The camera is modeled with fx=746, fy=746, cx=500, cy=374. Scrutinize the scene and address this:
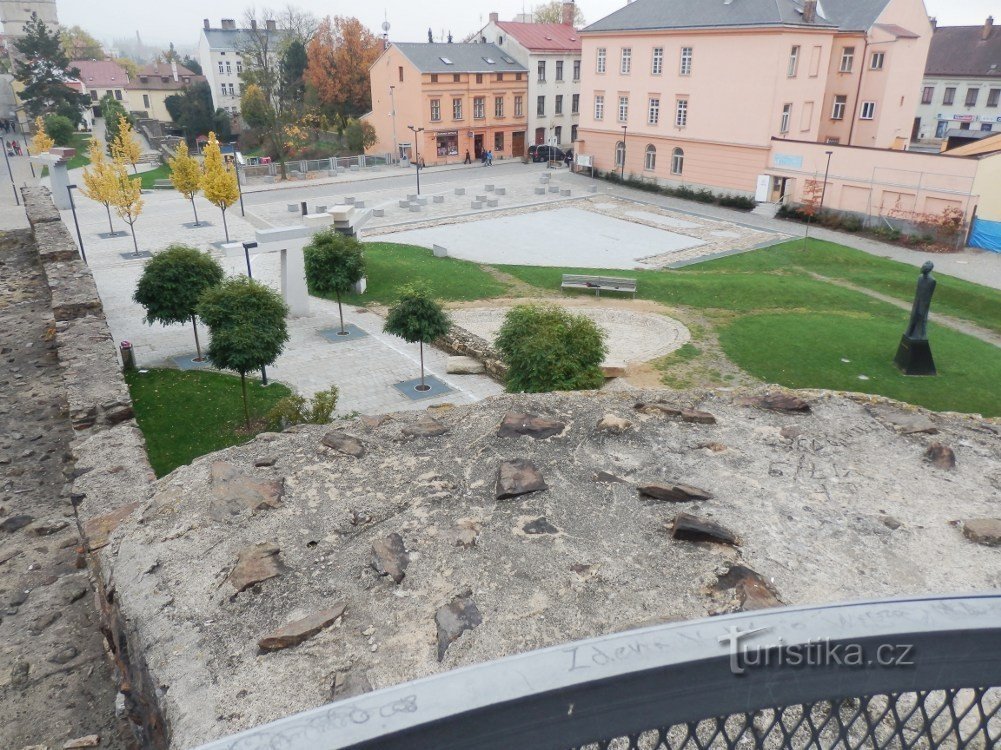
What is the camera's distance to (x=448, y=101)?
56562 mm

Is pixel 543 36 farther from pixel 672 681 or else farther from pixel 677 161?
pixel 672 681

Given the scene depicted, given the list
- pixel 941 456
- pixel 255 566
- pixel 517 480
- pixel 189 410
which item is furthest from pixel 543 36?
pixel 255 566

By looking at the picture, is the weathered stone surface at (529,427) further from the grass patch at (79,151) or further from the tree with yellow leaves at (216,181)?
the grass patch at (79,151)

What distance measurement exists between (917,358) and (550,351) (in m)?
10.0

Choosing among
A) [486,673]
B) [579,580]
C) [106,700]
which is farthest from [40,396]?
[486,673]

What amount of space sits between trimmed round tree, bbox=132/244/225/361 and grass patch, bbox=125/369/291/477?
1510 mm

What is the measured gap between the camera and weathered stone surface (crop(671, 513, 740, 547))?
606 centimetres

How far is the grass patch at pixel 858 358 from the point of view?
1781 cm

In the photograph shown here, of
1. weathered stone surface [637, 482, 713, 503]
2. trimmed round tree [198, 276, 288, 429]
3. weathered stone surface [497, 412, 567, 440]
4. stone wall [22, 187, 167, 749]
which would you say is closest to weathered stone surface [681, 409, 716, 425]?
weathered stone surface [497, 412, 567, 440]

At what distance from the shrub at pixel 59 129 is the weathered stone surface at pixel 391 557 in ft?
232

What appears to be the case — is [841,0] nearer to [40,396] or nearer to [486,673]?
[40,396]

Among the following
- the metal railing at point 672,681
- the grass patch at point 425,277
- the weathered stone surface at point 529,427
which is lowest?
the grass patch at point 425,277

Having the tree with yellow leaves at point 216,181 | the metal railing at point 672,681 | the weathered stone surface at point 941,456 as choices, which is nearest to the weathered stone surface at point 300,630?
the metal railing at point 672,681

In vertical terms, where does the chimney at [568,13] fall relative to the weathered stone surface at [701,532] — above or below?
above
